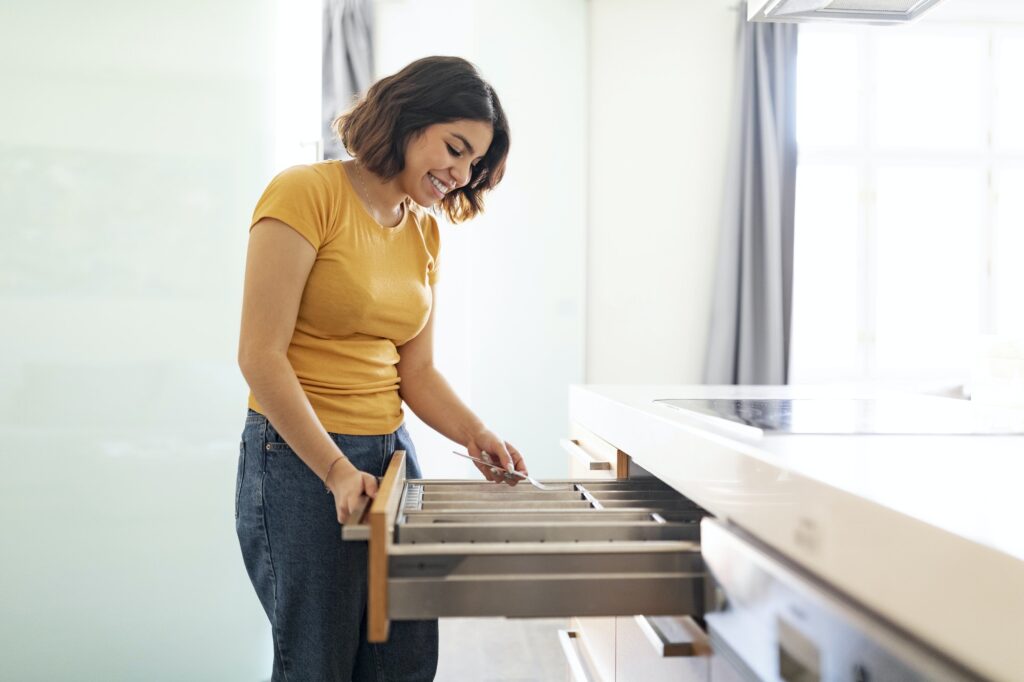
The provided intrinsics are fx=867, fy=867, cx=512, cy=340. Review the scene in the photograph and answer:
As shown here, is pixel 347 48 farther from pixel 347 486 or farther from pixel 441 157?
pixel 347 486

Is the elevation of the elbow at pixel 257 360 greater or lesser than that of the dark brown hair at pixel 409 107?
lesser

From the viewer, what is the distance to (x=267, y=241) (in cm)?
116

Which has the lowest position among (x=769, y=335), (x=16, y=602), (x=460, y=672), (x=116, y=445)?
(x=460, y=672)

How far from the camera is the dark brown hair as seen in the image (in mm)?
1307

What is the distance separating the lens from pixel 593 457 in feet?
5.45

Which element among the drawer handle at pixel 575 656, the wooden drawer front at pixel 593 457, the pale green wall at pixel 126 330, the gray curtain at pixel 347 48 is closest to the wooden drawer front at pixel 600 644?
the drawer handle at pixel 575 656

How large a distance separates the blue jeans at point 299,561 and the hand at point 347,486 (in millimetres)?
132

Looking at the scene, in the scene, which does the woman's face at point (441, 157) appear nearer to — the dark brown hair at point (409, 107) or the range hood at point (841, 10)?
the dark brown hair at point (409, 107)

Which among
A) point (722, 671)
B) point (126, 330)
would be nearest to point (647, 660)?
point (722, 671)

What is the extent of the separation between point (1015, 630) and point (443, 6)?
371 cm

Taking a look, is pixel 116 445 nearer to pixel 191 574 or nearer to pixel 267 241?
pixel 191 574

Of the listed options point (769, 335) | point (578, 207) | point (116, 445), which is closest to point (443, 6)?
point (578, 207)

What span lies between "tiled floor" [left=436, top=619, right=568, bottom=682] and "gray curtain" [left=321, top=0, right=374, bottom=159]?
206 cm

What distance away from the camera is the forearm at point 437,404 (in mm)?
1504
